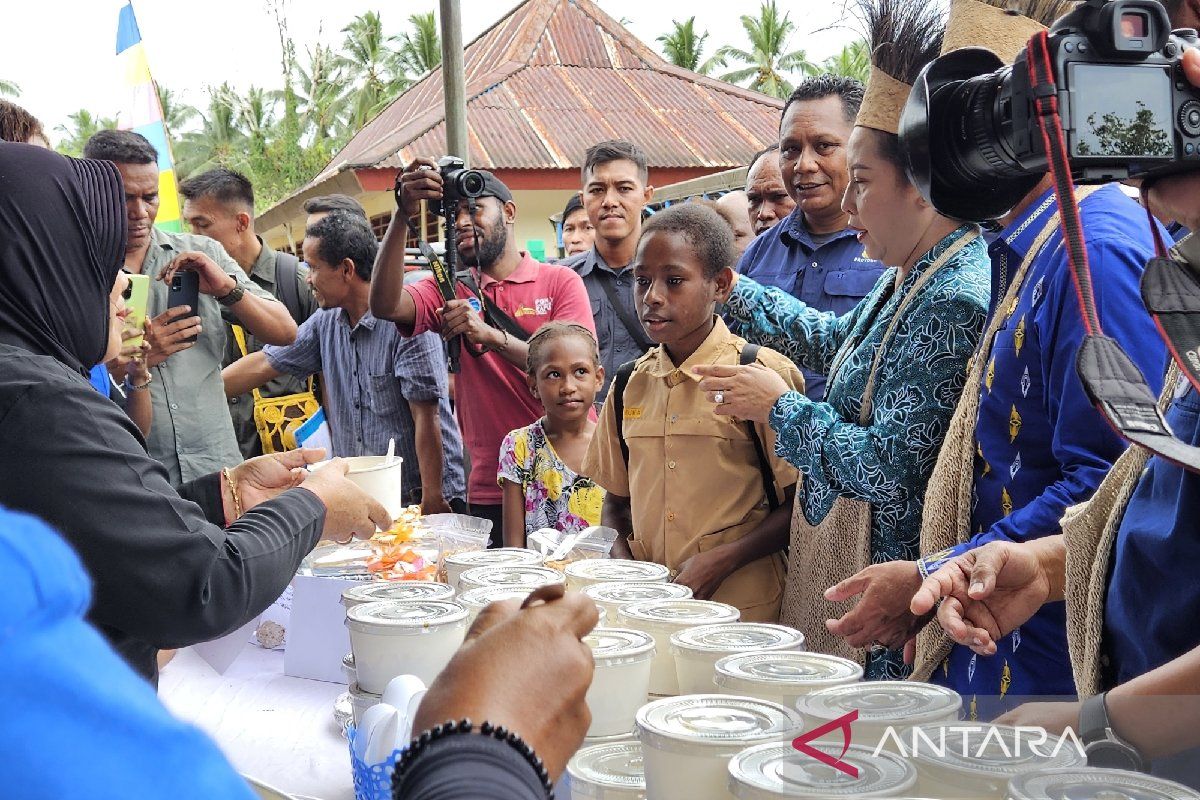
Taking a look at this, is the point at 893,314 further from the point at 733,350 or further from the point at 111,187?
the point at 111,187

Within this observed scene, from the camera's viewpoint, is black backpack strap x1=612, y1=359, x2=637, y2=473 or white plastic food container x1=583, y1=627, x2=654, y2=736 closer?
white plastic food container x1=583, y1=627, x2=654, y2=736

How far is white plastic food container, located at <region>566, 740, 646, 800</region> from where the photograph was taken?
1239mm

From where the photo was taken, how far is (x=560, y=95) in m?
17.5

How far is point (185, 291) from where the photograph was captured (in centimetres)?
366

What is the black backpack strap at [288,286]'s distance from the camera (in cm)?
518

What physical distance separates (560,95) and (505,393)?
563 inches

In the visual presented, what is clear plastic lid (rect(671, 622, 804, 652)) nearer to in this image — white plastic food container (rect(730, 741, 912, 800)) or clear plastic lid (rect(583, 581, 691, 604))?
clear plastic lid (rect(583, 581, 691, 604))

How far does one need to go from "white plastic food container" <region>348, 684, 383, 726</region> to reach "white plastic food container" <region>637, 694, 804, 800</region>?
610mm

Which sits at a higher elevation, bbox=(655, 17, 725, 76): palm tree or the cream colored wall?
bbox=(655, 17, 725, 76): palm tree

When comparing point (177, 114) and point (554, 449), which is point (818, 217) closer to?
point (554, 449)

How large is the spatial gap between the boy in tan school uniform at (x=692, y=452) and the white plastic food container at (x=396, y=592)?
0.72 meters

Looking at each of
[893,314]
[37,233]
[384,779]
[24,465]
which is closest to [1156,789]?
[384,779]

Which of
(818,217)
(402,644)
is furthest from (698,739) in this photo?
(818,217)

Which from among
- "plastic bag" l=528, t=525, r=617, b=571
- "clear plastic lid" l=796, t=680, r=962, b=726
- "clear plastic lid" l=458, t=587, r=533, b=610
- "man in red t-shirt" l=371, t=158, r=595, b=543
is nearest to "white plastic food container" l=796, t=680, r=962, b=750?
"clear plastic lid" l=796, t=680, r=962, b=726
